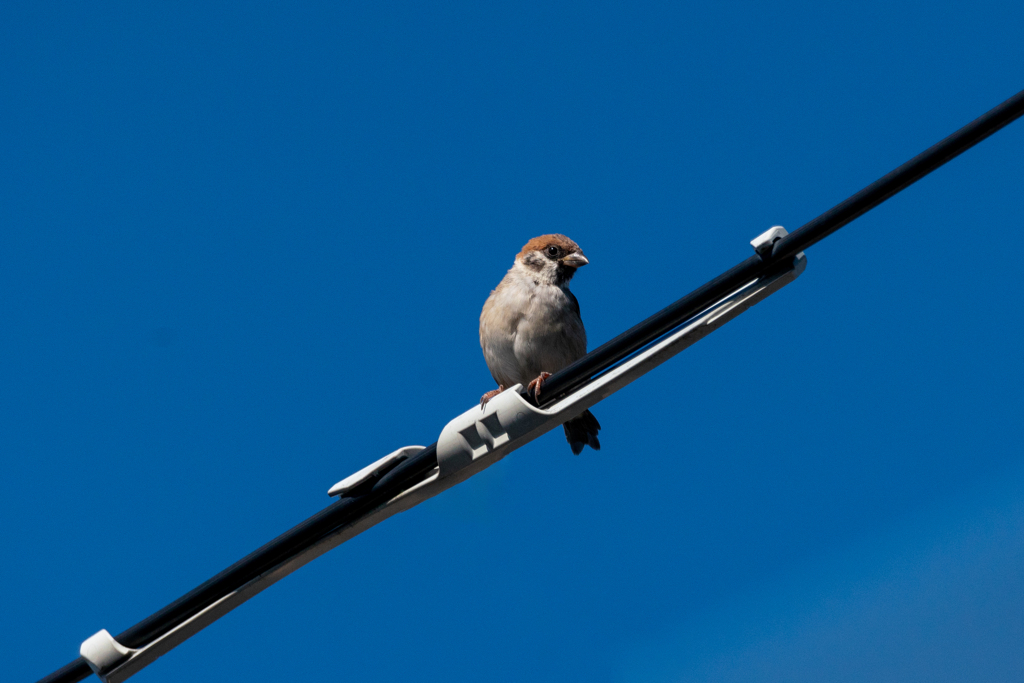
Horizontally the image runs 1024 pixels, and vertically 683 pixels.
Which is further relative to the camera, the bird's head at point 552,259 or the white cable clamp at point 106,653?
the bird's head at point 552,259

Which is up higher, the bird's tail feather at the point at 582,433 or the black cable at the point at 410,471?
the bird's tail feather at the point at 582,433

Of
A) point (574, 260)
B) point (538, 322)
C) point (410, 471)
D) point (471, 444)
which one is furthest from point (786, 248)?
point (574, 260)

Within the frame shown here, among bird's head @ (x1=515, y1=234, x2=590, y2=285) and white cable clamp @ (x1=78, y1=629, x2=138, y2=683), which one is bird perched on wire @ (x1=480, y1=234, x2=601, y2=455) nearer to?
bird's head @ (x1=515, y1=234, x2=590, y2=285)

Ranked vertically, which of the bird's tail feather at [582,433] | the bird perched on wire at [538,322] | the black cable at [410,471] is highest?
the bird perched on wire at [538,322]

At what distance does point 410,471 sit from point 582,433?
5.03 m

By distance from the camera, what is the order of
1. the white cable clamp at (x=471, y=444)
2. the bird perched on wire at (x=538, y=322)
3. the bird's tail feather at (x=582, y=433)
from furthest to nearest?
the bird's tail feather at (x=582, y=433), the bird perched on wire at (x=538, y=322), the white cable clamp at (x=471, y=444)

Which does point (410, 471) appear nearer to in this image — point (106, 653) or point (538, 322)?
point (106, 653)

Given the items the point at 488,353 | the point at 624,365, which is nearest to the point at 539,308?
the point at 488,353

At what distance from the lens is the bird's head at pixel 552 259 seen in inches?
386

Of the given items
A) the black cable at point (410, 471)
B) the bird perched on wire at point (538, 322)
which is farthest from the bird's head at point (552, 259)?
the black cable at point (410, 471)

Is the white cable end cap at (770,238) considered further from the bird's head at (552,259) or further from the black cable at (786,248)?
the bird's head at (552,259)

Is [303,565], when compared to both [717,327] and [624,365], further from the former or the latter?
[717,327]

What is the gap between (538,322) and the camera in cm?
941

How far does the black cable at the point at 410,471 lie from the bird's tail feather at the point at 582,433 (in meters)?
4.85
